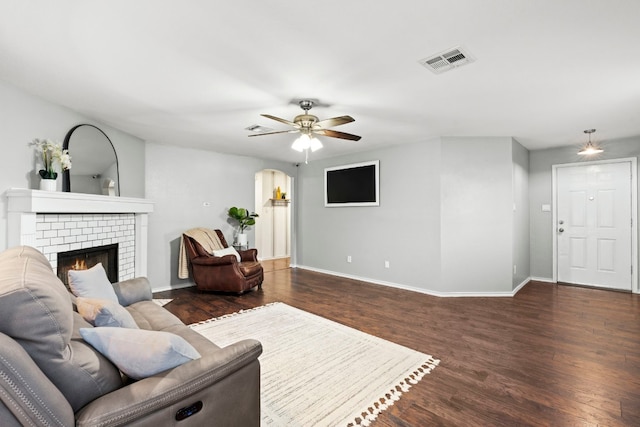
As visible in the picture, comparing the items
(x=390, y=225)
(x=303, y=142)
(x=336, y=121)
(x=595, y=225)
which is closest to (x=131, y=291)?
(x=303, y=142)

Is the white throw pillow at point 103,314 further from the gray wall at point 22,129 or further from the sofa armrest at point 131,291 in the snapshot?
the gray wall at point 22,129

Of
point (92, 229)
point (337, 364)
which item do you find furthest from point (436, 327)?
point (92, 229)

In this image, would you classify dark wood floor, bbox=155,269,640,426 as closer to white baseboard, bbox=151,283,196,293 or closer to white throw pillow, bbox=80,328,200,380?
white baseboard, bbox=151,283,196,293

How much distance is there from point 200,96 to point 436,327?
3.33 metres

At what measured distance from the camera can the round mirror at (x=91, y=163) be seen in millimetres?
3260

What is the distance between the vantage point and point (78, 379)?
1.03m

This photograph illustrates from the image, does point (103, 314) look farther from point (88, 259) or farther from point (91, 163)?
point (91, 163)

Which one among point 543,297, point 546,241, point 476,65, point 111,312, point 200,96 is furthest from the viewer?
point 546,241

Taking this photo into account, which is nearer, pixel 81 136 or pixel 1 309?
pixel 1 309

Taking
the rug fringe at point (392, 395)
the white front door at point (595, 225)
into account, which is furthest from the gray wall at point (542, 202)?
the rug fringe at point (392, 395)

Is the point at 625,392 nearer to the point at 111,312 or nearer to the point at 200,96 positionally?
the point at 111,312

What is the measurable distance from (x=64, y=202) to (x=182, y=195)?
2078 mm

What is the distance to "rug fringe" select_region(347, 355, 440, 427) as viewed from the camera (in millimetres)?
1810

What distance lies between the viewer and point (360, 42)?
202 cm
